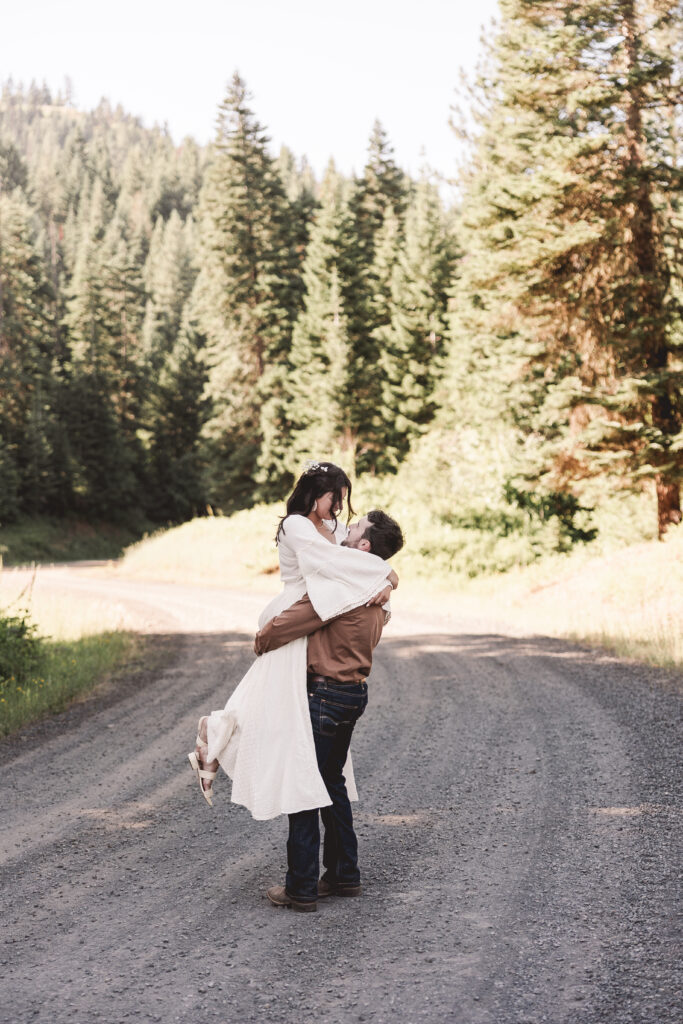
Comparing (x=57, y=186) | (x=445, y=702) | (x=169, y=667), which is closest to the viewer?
(x=445, y=702)

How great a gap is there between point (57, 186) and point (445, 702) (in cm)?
12588

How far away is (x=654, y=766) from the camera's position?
711 cm

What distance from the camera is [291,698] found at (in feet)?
15.2

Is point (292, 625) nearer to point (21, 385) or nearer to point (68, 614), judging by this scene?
point (68, 614)

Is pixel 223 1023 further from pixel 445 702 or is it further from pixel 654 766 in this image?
pixel 445 702

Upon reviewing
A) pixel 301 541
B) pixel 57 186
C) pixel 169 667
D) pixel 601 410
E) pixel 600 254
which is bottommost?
pixel 169 667

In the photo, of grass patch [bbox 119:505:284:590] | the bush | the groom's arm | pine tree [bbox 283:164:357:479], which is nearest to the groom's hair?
the groom's arm

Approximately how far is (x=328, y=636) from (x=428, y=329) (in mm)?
35281

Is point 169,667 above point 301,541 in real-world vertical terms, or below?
below

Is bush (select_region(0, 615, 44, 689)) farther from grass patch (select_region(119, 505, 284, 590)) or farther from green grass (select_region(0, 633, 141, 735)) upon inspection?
grass patch (select_region(119, 505, 284, 590))

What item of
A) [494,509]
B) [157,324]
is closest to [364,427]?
[494,509]

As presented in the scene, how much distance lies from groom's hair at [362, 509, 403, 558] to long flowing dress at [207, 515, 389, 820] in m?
0.11

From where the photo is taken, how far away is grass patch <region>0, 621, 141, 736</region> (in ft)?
32.7

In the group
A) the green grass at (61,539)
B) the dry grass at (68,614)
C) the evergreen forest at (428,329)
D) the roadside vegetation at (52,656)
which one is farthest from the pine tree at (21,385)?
the roadside vegetation at (52,656)
